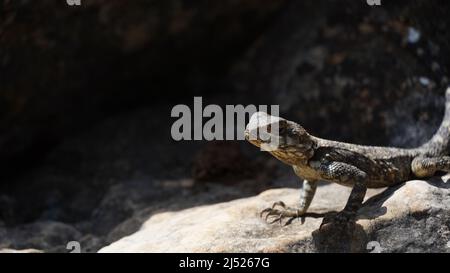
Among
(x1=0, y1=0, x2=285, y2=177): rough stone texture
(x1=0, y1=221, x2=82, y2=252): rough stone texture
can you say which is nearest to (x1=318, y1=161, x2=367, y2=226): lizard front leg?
(x1=0, y1=221, x2=82, y2=252): rough stone texture

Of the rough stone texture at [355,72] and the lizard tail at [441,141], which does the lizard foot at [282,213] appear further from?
the rough stone texture at [355,72]

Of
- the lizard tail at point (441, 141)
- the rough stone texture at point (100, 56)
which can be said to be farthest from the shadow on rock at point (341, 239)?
the rough stone texture at point (100, 56)

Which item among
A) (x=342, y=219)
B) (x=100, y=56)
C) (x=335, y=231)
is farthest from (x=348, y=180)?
(x=100, y=56)

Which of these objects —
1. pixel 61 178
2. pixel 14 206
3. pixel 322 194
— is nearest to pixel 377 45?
pixel 322 194

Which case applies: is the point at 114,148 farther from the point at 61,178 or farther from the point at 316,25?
the point at 316,25

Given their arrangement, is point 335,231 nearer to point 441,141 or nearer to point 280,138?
point 280,138

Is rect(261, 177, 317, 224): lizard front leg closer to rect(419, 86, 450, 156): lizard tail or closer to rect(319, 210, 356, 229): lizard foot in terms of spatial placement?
rect(319, 210, 356, 229): lizard foot
